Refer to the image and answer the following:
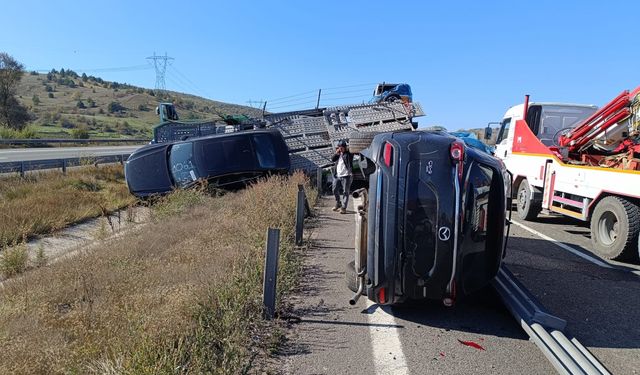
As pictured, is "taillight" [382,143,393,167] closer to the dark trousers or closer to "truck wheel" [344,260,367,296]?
→ "truck wheel" [344,260,367,296]

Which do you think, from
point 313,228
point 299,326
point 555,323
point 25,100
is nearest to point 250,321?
point 299,326

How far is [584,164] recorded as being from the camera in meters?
9.53

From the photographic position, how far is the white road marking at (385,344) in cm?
372

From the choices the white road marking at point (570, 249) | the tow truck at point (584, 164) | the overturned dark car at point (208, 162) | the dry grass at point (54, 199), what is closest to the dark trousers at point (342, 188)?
the overturned dark car at point (208, 162)

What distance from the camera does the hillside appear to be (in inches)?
2482

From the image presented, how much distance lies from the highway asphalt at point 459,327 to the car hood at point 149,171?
788cm

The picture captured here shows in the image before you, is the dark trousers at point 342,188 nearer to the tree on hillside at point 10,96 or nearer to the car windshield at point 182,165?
the car windshield at point 182,165

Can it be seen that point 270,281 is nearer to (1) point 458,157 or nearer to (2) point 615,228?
(1) point 458,157

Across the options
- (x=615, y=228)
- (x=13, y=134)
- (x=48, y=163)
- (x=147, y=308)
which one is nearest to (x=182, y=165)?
(x=48, y=163)

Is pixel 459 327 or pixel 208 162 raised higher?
pixel 208 162

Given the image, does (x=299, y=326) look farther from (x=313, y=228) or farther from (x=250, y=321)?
(x=313, y=228)

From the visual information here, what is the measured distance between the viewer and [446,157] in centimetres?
421

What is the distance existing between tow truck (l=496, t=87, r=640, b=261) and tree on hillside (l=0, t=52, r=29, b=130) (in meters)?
48.4

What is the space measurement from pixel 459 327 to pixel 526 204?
24.2 feet
